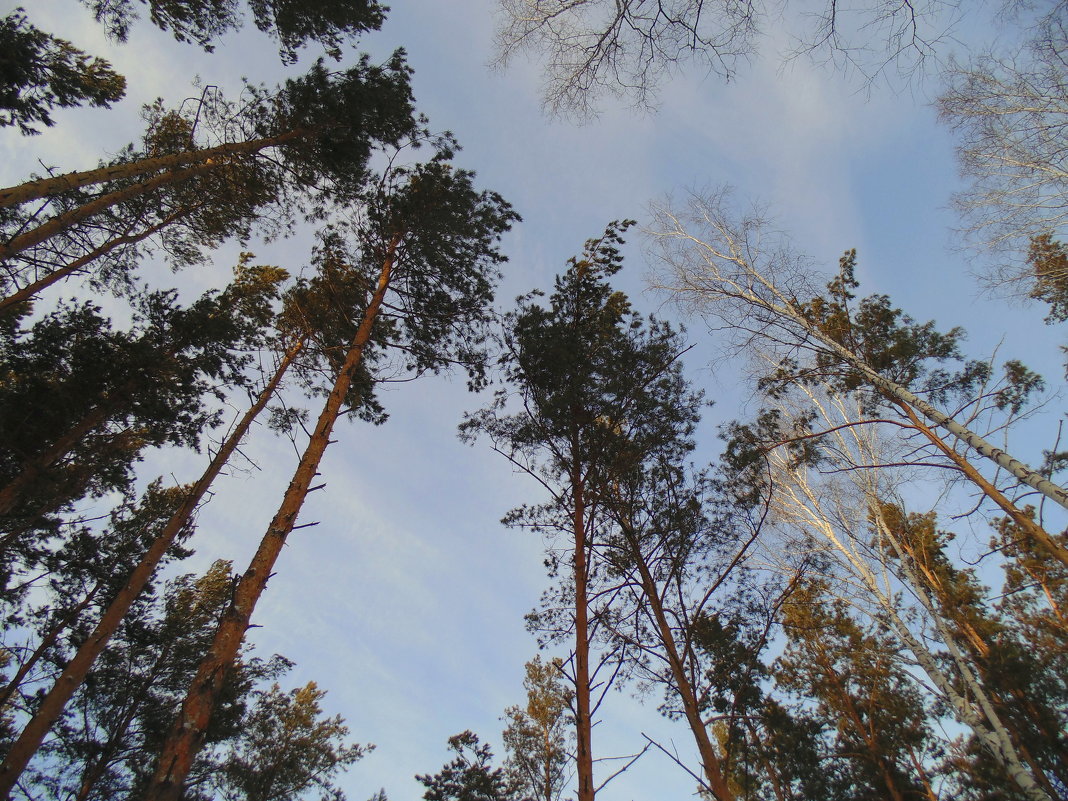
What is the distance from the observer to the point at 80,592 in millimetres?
11117

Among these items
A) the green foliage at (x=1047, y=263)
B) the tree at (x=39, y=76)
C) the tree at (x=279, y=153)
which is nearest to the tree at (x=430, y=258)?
the tree at (x=279, y=153)

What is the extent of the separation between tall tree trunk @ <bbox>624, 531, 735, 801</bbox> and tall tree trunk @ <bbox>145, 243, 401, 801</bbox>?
16.2ft

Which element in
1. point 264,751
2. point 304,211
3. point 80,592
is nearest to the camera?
point 304,211

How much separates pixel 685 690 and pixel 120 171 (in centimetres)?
1040

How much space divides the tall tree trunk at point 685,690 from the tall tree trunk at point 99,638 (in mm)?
8088

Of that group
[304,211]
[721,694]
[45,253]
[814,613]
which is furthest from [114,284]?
[814,613]

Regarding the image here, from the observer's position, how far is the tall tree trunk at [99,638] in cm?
637

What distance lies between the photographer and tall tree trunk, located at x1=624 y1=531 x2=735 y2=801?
540 cm

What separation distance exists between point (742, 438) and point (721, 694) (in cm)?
455

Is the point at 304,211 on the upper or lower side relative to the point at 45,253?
upper

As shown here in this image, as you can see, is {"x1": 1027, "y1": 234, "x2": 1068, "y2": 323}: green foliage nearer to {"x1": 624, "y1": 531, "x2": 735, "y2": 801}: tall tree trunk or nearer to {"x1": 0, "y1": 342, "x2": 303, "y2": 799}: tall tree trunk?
{"x1": 624, "y1": 531, "x2": 735, "y2": 801}: tall tree trunk

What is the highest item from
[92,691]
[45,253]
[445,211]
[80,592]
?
[445,211]

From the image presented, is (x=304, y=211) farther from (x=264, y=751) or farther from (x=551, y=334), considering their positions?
(x=264, y=751)

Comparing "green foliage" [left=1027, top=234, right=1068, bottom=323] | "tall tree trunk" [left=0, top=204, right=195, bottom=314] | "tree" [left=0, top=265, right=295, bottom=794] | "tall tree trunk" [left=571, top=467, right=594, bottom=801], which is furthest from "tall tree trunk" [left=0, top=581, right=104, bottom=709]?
"green foliage" [left=1027, top=234, right=1068, bottom=323]
